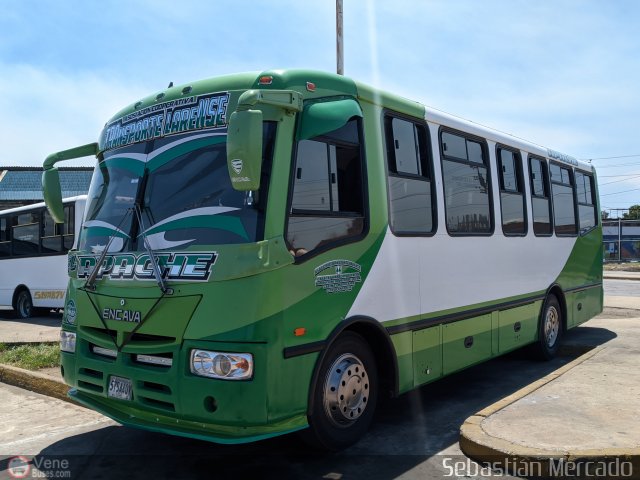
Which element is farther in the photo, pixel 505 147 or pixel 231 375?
pixel 505 147

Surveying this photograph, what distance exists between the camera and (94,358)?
4.86m

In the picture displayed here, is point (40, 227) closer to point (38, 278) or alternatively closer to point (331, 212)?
point (38, 278)

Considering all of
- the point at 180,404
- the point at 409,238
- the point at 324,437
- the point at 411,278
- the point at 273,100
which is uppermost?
the point at 273,100

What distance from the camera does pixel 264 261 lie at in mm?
4105

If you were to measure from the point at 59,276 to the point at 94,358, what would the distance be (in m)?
11.0

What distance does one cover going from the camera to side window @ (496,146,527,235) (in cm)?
758

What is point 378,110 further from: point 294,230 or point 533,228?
point 533,228

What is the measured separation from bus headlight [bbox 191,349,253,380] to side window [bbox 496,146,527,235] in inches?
179

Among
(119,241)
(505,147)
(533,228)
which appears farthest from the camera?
(533,228)

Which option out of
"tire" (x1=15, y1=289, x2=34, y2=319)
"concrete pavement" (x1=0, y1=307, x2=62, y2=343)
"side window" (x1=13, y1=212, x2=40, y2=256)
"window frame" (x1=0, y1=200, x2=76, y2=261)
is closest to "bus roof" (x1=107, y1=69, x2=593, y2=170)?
"concrete pavement" (x1=0, y1=307, x2=62, y2=343)

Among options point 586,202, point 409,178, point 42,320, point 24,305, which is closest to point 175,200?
point 409,178

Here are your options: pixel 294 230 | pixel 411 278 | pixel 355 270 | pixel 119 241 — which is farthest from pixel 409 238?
pixel 119 241

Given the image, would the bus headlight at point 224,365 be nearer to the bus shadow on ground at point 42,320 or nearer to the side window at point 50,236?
the bus shadow on ground at point 42,320

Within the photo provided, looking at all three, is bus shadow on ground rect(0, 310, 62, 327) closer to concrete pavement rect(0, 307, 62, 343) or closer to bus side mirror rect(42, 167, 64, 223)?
concrete pavement rect(0, 307, 62, 343)
